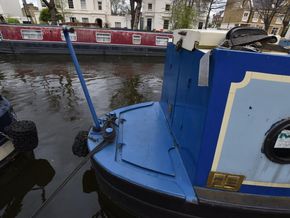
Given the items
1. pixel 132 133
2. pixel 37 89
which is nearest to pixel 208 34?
pixel 132 133

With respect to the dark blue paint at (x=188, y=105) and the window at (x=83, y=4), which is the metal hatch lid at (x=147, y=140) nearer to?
the dark blue paint at (x=188, y=105)

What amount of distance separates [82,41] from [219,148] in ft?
45.0

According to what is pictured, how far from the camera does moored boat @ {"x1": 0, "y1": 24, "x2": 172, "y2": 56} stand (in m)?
13.0

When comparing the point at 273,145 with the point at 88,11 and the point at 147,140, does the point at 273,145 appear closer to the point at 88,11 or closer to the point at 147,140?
the point at 147,140

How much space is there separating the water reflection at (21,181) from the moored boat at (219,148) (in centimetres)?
128

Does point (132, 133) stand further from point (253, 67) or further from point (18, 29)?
point (18, 29)

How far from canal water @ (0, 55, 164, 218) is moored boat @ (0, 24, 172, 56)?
0.65 m

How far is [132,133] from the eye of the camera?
→ 3.35 meters

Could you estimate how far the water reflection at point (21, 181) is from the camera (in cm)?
302

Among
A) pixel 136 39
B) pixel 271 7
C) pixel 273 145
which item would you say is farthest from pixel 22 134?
pixel 271 7

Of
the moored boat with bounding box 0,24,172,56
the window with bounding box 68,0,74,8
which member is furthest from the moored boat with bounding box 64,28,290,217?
the window with bounding box 68,0,74,8

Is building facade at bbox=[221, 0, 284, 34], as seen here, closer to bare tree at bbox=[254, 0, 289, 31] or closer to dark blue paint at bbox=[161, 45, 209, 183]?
bare tree at bbox=[254, 0, 289, 31]

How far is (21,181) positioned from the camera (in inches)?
135

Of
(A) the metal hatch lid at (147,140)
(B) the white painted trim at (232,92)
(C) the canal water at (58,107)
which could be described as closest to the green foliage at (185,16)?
(C) the canal water at (58,107)
